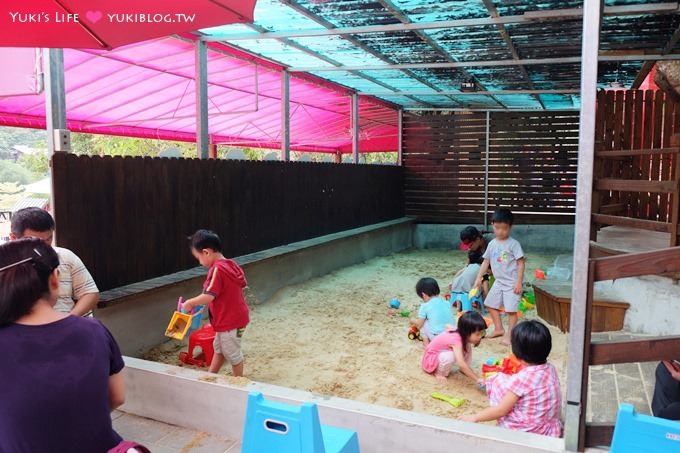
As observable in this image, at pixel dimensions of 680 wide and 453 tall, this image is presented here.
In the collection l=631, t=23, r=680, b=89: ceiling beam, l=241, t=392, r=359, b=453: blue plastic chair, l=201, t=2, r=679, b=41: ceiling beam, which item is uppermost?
l=631, t=23, r=680, b=89: ceiling beam

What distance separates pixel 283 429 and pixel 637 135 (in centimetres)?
889

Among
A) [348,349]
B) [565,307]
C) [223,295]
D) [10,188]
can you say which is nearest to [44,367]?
[223,295]

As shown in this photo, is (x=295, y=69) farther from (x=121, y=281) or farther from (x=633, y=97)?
(x=633, y=97)

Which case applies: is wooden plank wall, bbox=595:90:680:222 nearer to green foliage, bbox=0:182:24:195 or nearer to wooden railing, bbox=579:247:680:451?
wooden railing, bbox=579:247:680:451

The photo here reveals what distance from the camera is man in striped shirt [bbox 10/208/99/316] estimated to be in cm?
336

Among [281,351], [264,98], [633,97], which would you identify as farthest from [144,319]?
[633,97]

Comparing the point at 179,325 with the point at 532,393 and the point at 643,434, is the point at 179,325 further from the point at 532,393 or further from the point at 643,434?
the point at 643,434

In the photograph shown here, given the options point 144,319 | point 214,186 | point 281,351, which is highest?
point 214,186

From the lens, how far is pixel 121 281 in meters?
5.17

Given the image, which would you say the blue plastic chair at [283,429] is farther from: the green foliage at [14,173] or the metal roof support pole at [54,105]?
the green foliage at [14,173]

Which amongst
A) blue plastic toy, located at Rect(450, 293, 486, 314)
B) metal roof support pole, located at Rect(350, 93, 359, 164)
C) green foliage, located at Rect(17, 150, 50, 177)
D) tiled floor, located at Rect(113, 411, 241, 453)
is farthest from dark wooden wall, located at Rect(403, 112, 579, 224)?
green foliage, located at Rect(17, 150, 50, 177)

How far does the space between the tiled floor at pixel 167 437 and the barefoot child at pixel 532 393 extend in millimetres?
1645

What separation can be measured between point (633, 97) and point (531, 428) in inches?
312

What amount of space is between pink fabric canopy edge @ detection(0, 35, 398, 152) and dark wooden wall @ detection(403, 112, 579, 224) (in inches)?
58.1
